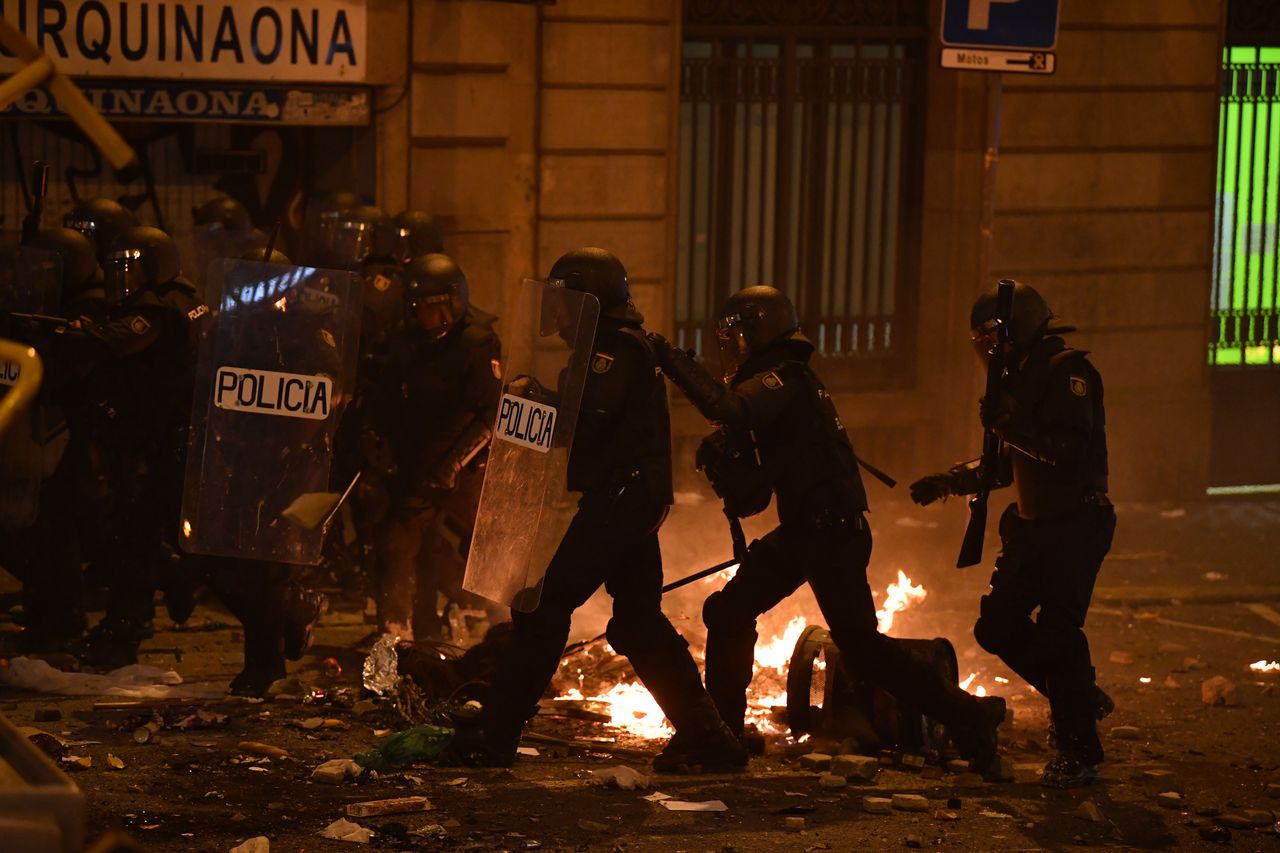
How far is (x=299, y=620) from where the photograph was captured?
784 centimetres

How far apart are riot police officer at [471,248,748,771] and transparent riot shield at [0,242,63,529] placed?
2.51 metres

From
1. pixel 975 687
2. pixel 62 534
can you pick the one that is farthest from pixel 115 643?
pixel 975 687

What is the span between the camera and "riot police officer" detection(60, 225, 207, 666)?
7.79 metres

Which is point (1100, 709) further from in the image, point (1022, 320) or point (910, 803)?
point (1022, 320)

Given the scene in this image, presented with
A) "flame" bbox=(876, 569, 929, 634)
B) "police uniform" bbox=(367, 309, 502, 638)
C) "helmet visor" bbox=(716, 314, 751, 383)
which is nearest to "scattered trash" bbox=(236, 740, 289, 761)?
"police uniform" bbox=(367, 309, 502, 638)

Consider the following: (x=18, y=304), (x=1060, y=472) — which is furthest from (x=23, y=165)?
(x=1060, y=472)

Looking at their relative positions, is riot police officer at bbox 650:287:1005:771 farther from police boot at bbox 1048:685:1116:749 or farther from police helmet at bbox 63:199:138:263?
police helmet at bbox 63:199:138:263

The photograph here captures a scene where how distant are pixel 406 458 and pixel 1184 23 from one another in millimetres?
6609

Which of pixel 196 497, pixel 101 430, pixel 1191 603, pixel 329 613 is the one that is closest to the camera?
pixel 196 497

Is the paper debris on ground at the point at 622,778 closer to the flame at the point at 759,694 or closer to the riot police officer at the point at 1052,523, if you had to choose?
the flame at the point at 759,694

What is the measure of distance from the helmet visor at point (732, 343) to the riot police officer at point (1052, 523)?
0.86 meters

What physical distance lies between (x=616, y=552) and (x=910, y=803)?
1290 millimetres

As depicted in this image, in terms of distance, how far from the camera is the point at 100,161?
11016 millimetres

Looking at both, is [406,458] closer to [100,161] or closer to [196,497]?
[196,497]
